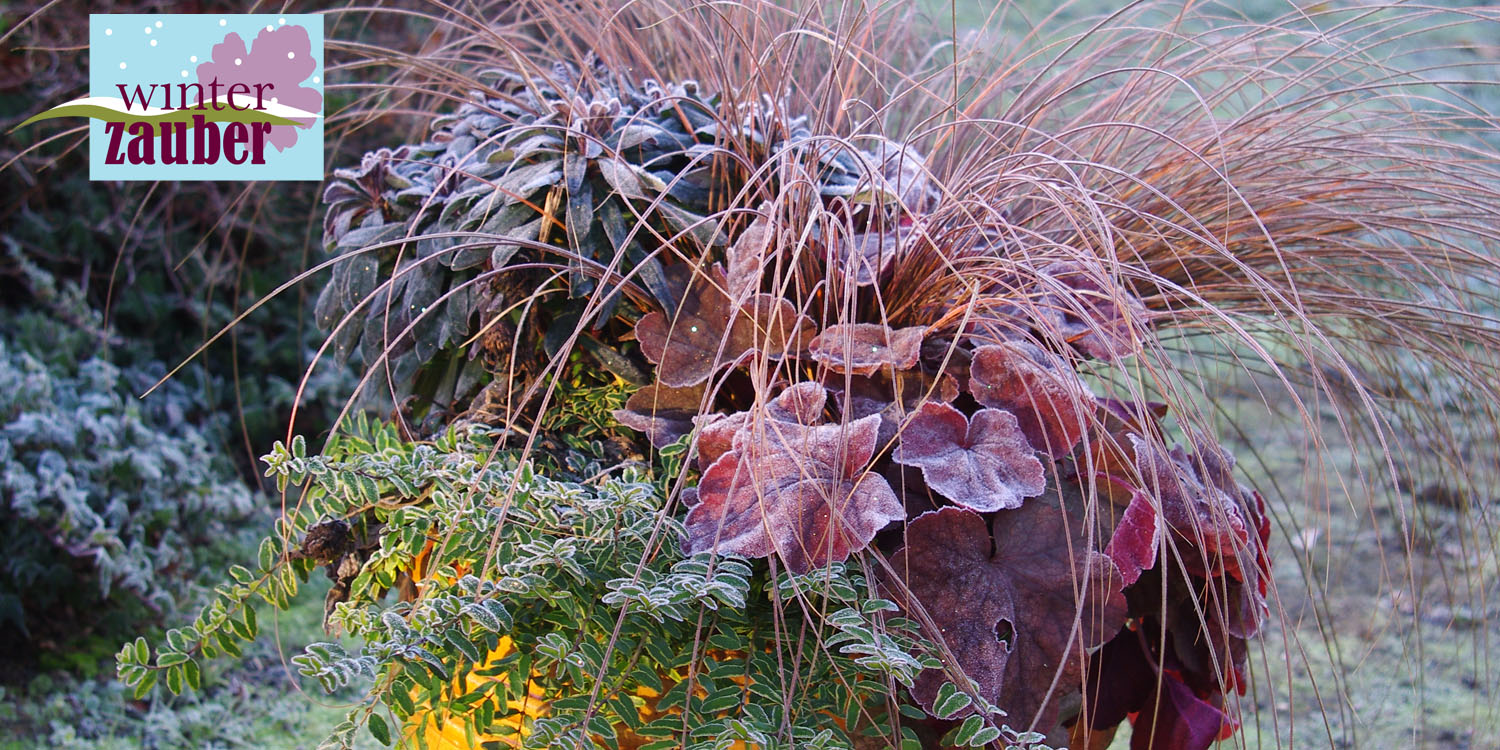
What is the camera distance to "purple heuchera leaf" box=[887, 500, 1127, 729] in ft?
2.70

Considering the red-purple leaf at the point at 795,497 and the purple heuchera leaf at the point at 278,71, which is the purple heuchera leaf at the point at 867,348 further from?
the purple heuchera leaf at the point at 278,71

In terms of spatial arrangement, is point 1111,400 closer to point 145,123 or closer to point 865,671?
point 865,671

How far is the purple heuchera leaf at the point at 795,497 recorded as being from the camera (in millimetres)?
783

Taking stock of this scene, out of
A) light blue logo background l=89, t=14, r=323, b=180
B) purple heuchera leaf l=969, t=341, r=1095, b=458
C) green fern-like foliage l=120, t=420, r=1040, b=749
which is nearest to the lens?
green fern-like foliage l=120, t=420, r=1040, b=749

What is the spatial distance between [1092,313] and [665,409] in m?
0.40

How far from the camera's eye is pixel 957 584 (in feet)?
2.72

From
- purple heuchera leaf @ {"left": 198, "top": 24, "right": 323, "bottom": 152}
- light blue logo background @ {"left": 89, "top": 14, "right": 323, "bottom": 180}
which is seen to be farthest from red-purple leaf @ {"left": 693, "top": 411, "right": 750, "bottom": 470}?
purple heuchera leaf @ {"left": 198, "top": 24, "right": 323, "bottom": 152}

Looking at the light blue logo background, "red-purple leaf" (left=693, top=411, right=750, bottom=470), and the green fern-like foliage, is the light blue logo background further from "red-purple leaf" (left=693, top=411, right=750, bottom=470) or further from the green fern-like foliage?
"red-purple leaf" (left=693, top=411, right=750, bottom=470)

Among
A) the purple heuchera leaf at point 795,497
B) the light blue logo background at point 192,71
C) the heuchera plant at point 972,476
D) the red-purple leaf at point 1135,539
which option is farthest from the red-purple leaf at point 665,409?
the light blue logo background at point 192,71

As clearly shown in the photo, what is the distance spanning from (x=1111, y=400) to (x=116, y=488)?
1746 millimetres

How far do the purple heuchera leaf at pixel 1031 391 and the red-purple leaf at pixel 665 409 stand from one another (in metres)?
0.25

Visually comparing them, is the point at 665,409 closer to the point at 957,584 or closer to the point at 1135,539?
the point at 957,584

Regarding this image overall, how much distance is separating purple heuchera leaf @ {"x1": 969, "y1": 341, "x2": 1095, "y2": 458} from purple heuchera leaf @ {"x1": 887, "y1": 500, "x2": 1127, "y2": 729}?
9cm

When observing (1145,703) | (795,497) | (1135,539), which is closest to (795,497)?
(795,497)
